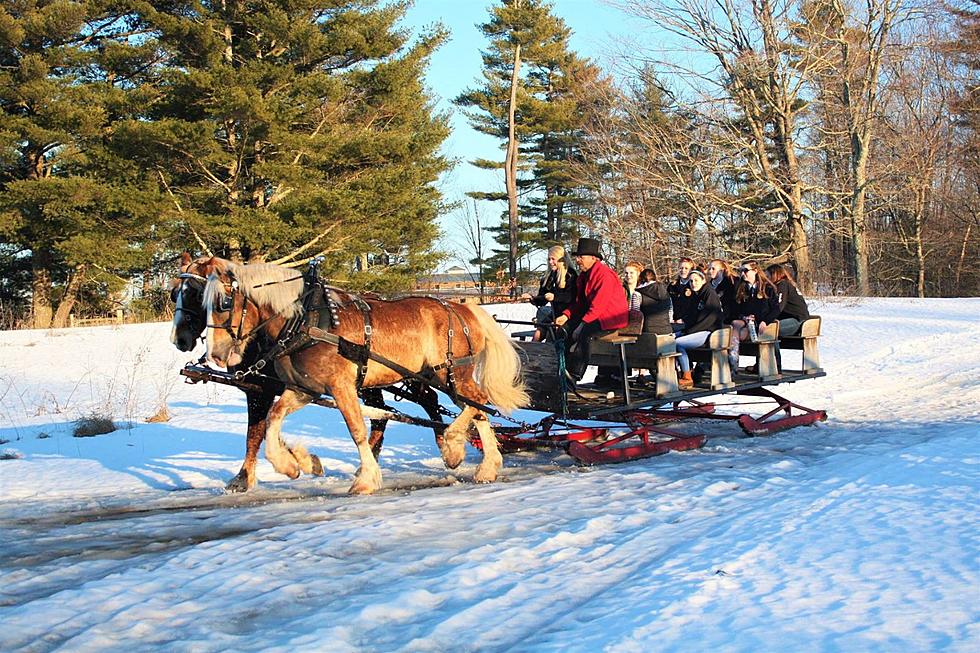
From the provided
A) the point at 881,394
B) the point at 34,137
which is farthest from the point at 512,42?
the point at 881,394

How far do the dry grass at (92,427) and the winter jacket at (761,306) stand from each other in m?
7.27

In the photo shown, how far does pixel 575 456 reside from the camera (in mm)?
7645

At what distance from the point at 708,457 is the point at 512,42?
3232 cm

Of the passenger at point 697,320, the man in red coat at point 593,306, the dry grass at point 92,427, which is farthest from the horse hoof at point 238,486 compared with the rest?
the passenger at point 697,320

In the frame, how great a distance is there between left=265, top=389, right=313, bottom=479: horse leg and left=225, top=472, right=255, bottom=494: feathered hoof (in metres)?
0.33

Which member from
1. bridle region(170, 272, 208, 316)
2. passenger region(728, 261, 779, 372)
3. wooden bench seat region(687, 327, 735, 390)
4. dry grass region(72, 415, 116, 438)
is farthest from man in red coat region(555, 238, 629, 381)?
dry grass region(72, 415, 116, 438)

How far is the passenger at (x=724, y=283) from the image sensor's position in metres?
10.2

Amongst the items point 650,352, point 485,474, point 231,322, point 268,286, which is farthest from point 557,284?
point 231,322

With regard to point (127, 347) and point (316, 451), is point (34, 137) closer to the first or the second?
point (127, 347)

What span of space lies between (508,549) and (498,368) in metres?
2.97

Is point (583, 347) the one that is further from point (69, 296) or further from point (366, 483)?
point (69, 296)

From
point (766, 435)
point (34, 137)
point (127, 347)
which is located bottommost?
point (766, 435)

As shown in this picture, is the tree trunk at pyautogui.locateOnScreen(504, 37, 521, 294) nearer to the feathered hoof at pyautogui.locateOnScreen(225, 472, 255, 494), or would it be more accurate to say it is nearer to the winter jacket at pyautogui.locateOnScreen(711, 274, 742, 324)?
the winter jacket at pyautogui.locateOnScreen(711, 274, 742, 324)

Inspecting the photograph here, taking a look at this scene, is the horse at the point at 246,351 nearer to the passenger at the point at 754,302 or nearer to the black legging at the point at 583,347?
the black legging at the point at 583,347
